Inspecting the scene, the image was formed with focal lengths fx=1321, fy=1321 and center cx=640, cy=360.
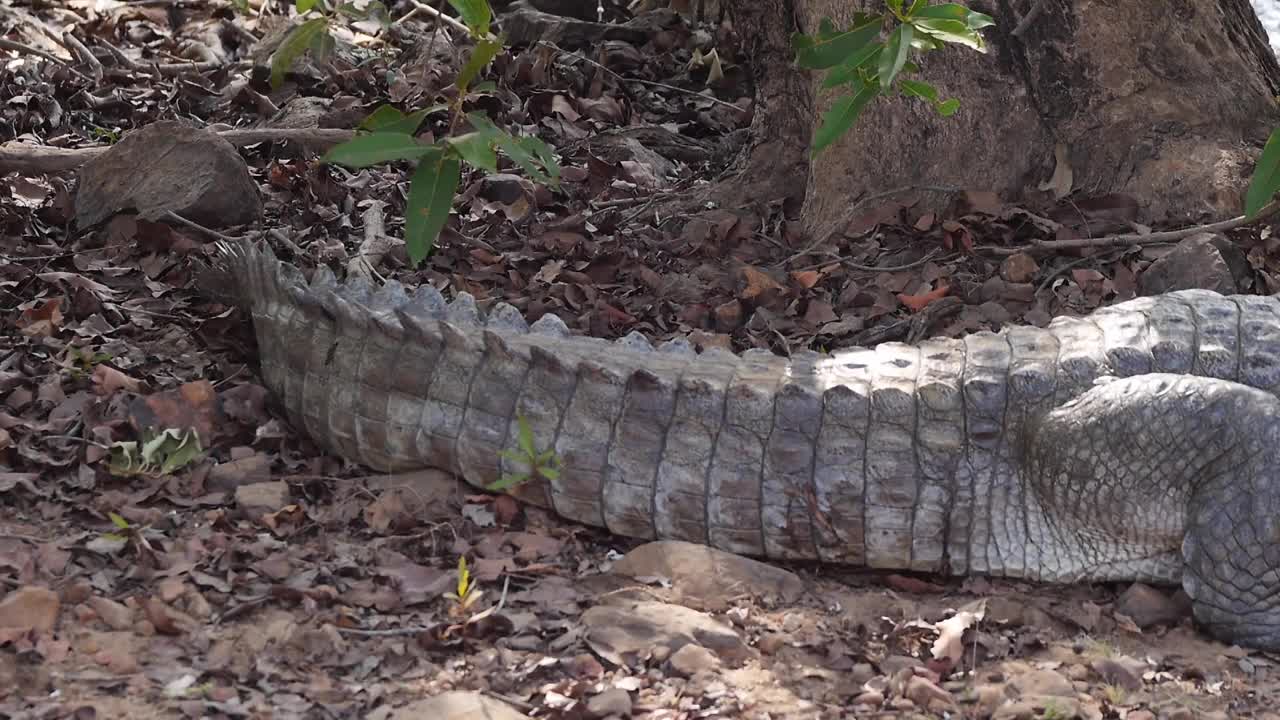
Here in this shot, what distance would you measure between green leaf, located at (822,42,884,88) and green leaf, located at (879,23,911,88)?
5 cm

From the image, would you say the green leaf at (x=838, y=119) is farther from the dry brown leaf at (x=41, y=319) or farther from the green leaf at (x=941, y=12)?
the dry brown leaf at (x=41, y=319)

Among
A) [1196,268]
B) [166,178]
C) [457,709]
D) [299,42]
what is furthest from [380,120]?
[1196,268]

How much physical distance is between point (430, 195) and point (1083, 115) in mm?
2860

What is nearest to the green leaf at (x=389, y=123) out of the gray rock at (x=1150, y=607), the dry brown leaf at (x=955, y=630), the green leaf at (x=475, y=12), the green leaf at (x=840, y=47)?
the green leaf at (x=475, y=12)

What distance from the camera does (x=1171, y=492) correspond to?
356 cm

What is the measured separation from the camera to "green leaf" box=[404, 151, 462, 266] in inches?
135

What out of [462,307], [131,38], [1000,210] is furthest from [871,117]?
[131,38]

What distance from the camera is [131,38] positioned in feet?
25.0

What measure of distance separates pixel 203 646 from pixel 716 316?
7.79 ft

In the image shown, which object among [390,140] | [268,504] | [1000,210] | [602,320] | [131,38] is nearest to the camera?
[390,140]

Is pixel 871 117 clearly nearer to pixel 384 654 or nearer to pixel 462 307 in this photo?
pixel 462 307

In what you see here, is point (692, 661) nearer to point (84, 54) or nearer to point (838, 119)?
point (838, 119)

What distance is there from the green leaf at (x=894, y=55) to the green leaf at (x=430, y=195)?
1119mm

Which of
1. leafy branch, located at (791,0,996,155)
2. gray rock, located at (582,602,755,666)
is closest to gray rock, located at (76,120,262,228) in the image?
A: leafy branch, located at (791,0,996,155)
